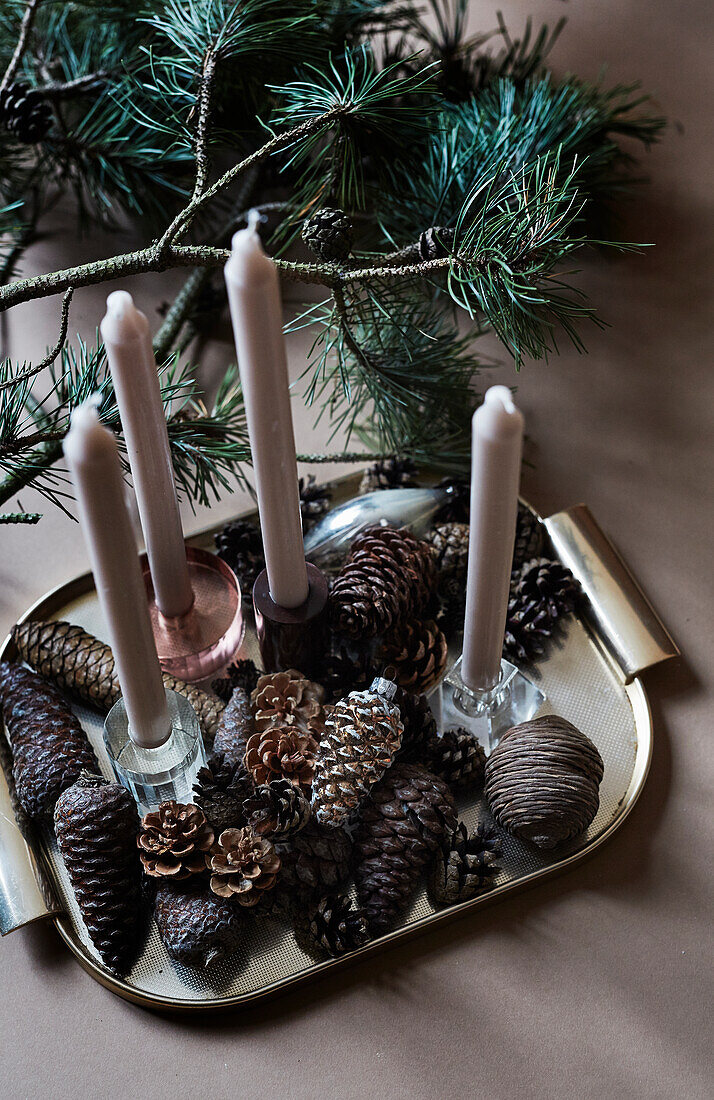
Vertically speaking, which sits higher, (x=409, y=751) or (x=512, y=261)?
(x=512, y=261)

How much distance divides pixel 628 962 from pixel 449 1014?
78mm

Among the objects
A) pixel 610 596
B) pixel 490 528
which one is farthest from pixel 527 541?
pixel 490 528

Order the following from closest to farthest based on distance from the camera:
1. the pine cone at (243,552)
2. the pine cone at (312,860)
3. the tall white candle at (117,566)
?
the tall white candle at (117,566) → the pine cone at (312,860) → the pine cone at (243,552)

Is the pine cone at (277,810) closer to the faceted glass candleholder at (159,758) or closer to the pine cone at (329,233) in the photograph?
the faceted glass candleholder at (159,758)

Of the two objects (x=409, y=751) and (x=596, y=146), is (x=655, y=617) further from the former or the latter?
(x=596, y=146)

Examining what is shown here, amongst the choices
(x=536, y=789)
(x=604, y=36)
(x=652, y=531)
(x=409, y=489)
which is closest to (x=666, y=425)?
(x=652, y=531)

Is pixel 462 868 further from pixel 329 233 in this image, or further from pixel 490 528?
pixel 329 233

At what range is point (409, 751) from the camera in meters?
0.44

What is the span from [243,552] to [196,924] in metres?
0.19

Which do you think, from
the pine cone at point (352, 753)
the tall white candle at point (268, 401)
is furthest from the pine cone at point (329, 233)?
the pine cone at point (352, 753)

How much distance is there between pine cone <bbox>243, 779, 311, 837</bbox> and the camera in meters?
0.40

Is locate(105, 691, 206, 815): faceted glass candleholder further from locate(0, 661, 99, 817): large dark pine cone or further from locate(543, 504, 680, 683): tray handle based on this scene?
locate(543, 504, 680, 683): tray handle

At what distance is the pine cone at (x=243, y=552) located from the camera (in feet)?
1.67

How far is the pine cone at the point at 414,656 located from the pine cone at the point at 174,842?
112 millimetres
